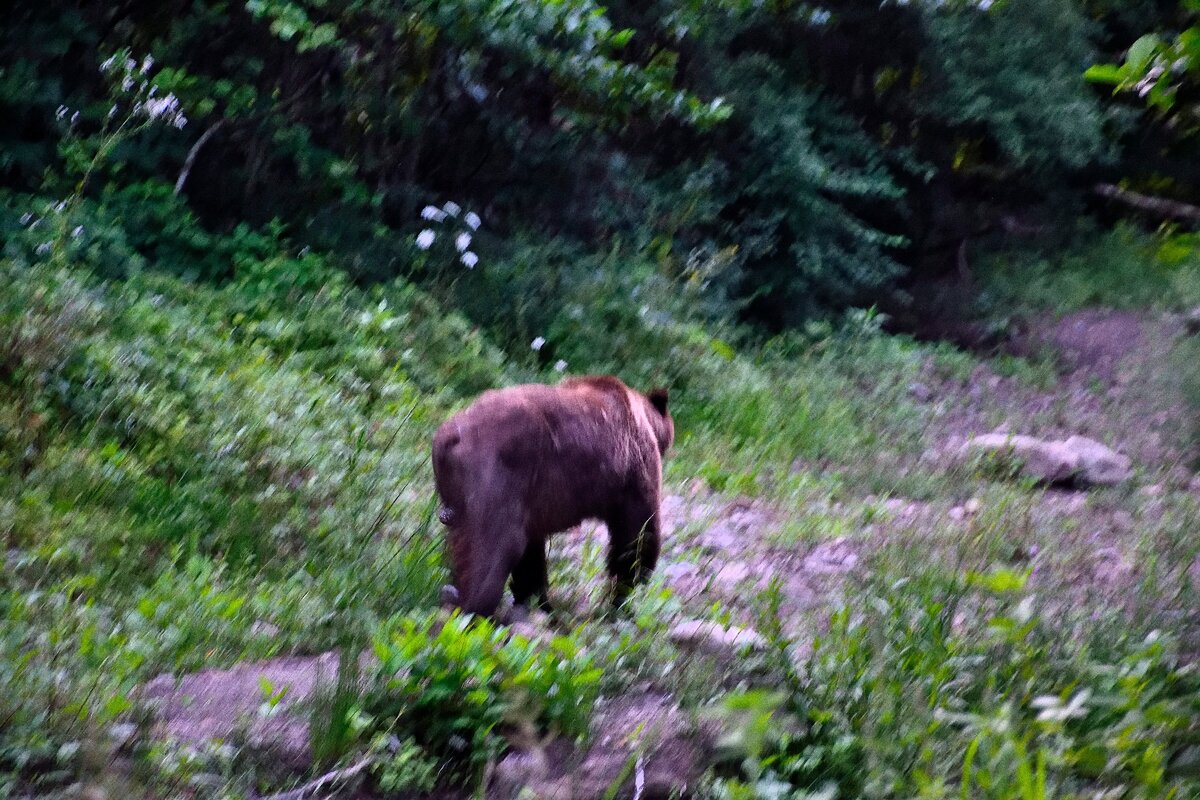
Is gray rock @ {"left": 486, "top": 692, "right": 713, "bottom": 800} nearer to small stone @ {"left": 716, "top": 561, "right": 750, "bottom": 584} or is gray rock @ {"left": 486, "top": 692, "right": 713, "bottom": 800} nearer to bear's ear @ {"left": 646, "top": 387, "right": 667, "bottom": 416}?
small stone @ {"left": 716, "top": 561, "right": 750, "bottom": 584}

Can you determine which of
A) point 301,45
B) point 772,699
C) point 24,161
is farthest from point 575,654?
point 24,161

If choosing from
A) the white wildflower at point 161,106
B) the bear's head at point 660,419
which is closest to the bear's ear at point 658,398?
the bear's head at point 660,419

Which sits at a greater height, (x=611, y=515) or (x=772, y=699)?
(x=772, y=699)

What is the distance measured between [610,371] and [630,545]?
4.12m

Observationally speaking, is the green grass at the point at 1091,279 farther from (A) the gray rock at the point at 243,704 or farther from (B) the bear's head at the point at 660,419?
(A) the gray rock at the point at 243,704

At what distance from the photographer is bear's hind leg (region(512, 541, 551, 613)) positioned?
498 centimetres

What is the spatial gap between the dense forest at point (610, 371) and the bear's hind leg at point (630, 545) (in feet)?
0.85

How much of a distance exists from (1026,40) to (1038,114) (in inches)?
33.4

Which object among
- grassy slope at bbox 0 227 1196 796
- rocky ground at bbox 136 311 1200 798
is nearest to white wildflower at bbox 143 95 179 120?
A: grassy slope at bbox 0 227 1196 796

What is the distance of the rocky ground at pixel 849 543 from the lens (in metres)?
3.41

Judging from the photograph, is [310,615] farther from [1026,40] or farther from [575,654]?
[1026,40]

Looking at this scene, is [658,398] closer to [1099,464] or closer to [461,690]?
[461,690]

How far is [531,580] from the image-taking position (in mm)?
5039

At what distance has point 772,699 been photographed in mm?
2303
